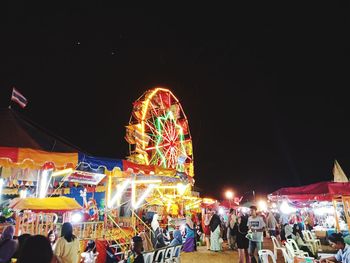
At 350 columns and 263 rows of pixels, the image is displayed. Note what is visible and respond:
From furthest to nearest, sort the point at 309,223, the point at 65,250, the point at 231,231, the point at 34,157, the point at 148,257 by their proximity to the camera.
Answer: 1. the point at 309,223
2. the point at 231,231
3. the point at 34,157
4. the point at 65,250
5. the point at 148,257

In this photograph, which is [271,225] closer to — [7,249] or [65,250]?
[65,250]

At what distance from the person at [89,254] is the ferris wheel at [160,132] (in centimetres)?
900

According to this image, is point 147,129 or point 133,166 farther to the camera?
point 147,129

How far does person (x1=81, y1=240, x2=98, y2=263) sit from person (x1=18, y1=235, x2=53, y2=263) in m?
3.66

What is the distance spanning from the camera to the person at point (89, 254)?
6016 millimetres

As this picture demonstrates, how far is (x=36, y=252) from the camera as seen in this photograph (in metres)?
2.72

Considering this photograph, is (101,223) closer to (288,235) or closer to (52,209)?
(52,209)

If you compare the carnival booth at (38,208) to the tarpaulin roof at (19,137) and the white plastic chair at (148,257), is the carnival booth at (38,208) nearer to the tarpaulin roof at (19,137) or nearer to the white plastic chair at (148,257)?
the tarpaulin roof at (19,137)

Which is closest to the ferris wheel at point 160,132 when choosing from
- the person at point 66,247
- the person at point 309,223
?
the person at point 309,223

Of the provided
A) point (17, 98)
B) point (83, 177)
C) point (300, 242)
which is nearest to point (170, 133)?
point (83, 177)

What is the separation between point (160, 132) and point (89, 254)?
1261 cm

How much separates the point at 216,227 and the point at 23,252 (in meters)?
9.19

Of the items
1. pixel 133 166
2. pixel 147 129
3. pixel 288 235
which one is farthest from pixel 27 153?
pixel 147 129

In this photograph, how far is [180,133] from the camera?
805 inches
